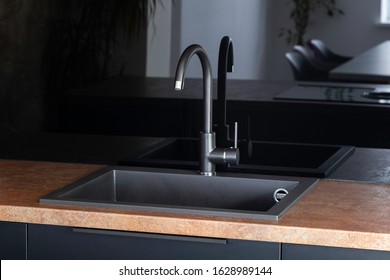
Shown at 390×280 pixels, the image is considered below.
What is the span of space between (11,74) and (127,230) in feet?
2.51

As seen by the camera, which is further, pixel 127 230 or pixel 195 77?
pixel 195 77

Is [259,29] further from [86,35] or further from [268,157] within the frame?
[86,35]

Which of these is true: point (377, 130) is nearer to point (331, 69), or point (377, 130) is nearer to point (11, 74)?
point (331, 69)

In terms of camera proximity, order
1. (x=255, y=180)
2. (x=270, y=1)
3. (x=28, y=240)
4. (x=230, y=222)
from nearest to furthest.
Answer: (x=230, y=222) → (x=28, y=240) → (x=255, y=180) → (x=270, y=1)

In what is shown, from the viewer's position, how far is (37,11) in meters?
2.53

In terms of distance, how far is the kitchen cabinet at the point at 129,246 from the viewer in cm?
190

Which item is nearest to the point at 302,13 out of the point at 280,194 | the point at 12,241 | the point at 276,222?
the point at 280,194

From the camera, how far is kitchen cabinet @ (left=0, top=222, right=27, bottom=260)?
6.68 ft

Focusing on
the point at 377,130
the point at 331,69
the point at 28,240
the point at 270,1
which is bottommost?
the point at 28,240

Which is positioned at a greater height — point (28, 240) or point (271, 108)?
point (271, 108)

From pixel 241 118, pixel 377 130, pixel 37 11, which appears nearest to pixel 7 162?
pixel 37 11

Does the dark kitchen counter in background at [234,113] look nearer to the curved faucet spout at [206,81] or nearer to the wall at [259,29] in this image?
the wall at [259,29]

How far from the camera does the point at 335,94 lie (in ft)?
8.14

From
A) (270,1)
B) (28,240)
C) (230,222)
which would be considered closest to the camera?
(230,222)
